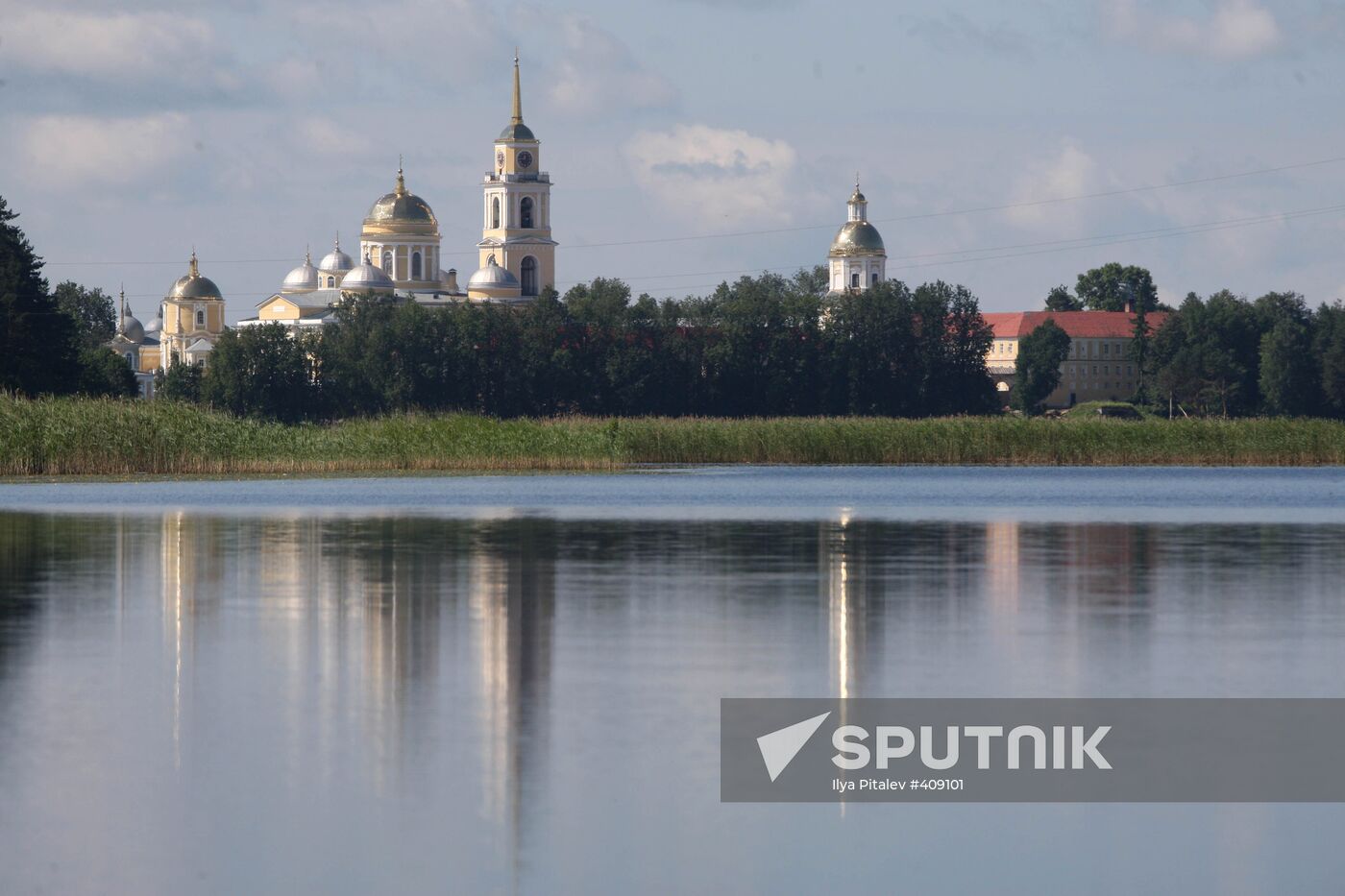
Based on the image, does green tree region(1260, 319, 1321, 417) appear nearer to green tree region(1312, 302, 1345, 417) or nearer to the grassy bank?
green tree region(1312, 302, 1345, 417)

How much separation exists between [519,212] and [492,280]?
40.5 feet

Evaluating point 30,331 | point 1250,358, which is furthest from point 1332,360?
point 30,331

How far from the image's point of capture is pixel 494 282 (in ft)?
531

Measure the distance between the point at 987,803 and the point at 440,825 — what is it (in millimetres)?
2838

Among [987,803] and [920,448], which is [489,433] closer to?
[920,448]

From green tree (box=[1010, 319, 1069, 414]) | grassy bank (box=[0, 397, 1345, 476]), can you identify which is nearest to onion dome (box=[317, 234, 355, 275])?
green tree (box=[1010, 319, 1069, 414])

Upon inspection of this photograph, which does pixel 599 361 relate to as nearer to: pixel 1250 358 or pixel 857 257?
pixel 1250 358

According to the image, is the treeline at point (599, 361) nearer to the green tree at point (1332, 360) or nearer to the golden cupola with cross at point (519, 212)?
the green tree at point (1332, 360)

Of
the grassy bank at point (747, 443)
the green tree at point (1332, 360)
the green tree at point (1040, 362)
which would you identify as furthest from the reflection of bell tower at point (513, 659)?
the green tree at point (1040, 362)

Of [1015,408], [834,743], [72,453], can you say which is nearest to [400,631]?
[834,743]

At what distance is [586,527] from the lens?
107ft

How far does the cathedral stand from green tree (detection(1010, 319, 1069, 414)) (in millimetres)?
38739

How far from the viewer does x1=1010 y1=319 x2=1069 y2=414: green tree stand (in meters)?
168

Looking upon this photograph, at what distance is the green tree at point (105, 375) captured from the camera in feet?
255
